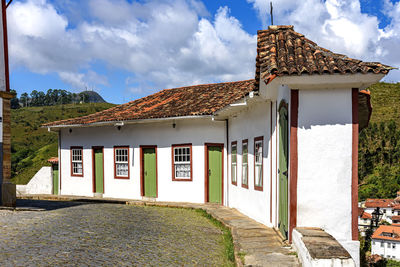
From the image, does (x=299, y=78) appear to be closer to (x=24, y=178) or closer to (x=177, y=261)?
(x=177, y=261)

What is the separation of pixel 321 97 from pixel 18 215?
27.2 ft

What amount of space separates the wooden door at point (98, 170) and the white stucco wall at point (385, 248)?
45644 millimetres

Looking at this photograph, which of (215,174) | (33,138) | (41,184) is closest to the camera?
(215,174)

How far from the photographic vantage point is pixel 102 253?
657 centimetres

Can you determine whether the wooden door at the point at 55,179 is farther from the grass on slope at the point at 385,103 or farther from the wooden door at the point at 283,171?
the grass on slope at the point at 385,103

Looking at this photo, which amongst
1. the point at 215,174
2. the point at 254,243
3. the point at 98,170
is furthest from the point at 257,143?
the point at 98,170

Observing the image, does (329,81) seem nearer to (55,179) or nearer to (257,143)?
(257,143)

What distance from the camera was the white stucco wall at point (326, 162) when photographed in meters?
6.47

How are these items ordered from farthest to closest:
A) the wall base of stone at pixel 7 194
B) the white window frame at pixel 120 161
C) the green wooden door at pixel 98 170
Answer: the green wooden door at pixel 98 170, the white window frame at pixel 120 161, the wall base of stone at pixel 7 194

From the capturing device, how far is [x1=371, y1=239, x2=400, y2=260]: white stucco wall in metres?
51.2

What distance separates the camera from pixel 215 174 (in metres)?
13.9

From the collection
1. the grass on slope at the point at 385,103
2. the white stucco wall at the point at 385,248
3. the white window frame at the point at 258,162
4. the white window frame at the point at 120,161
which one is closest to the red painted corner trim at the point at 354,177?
the white window frame at the point at 258,162

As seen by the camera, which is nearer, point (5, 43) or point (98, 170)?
point (5, 43)

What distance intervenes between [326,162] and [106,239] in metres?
4.34
